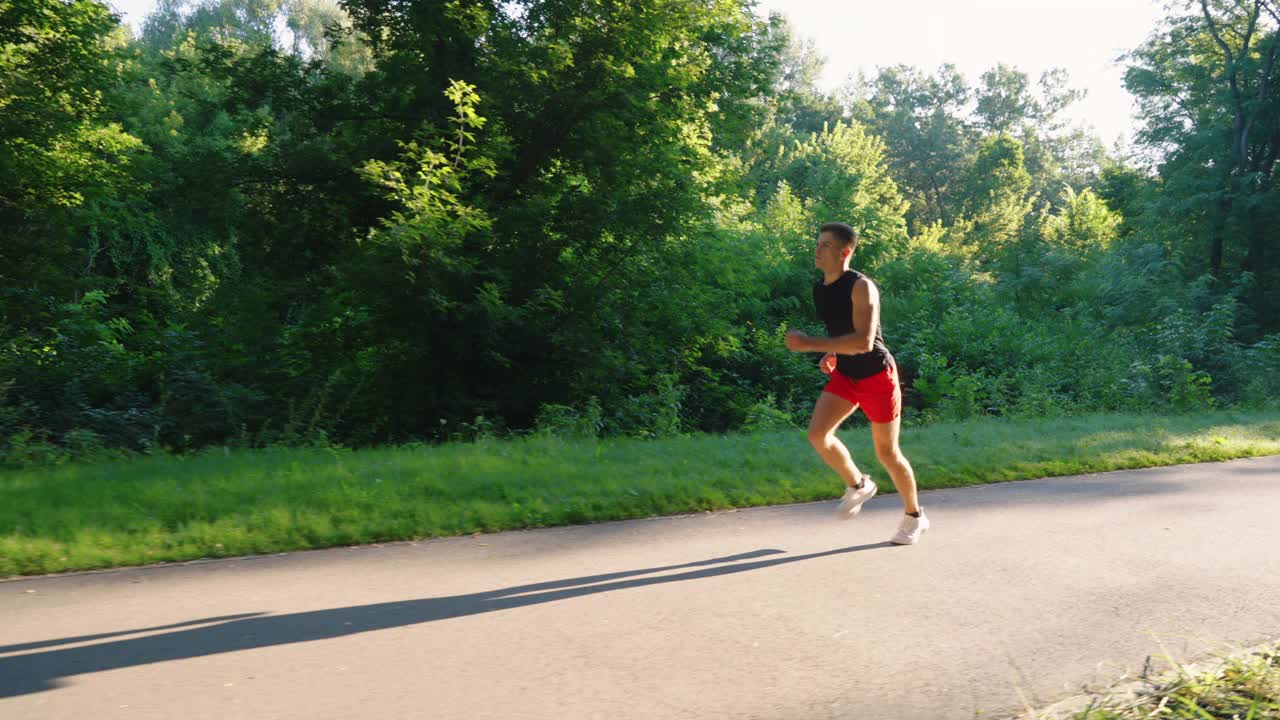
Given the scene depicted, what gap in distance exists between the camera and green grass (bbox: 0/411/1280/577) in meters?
5.71

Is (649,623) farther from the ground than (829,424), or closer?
closer

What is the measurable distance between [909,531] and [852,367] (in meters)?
1.14

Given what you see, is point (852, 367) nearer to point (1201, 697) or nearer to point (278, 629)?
point (1201, 697)

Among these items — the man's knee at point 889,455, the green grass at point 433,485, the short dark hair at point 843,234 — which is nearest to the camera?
the green grass at point 433,485

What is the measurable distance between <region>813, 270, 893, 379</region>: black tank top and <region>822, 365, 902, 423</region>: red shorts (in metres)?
0.04

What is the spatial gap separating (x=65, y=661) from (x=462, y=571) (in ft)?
6.57

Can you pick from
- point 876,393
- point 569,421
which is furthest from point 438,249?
point 876,393

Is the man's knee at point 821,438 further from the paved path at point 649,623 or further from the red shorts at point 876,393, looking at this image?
the paved path at point 649,623

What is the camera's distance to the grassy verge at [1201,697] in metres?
3.23

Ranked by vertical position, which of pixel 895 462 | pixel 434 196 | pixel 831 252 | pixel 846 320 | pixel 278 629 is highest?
pixel 434 196

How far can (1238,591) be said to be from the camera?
5031mm

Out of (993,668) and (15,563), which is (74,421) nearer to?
(15,563)

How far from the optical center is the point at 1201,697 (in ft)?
11.0

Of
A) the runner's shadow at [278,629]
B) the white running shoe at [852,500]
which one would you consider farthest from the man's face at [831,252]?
the runner's shadow at [278,629]
